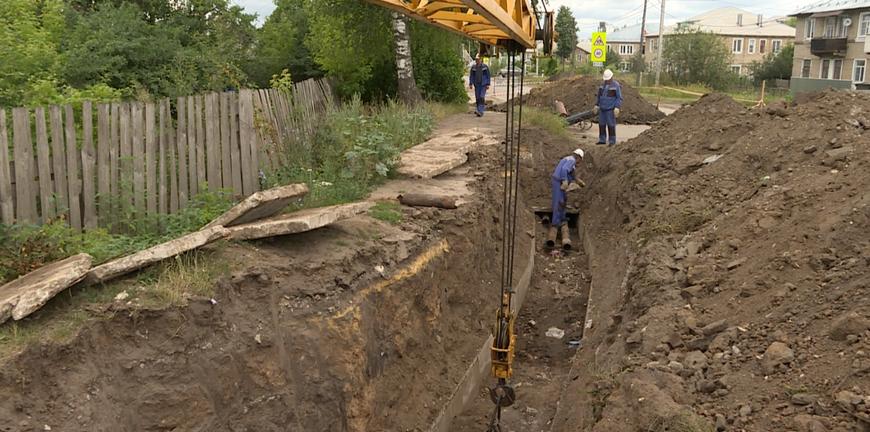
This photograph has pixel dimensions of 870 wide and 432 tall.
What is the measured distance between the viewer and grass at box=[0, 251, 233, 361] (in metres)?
4.49

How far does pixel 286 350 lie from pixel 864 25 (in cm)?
4311

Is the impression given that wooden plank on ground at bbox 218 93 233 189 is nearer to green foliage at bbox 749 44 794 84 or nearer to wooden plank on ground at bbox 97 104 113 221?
wooden plank on ground at bbox 97 104 113 221

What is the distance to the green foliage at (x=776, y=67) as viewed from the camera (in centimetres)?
4888

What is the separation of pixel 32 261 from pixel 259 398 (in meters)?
2.08

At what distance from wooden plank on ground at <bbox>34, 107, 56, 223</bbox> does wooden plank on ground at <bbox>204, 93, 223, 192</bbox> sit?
1.82 m

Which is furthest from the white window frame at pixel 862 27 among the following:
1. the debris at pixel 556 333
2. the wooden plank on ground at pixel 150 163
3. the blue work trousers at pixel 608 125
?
the wooden plank on ground at pixel 150 163

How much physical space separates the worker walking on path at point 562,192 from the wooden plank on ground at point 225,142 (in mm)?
6712

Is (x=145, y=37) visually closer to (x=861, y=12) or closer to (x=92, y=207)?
(x=92, y=207)

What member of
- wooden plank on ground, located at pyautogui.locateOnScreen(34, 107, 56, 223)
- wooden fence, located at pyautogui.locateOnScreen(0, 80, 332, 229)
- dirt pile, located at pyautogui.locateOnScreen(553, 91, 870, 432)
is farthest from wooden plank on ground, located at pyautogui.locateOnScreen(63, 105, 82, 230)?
dirt pile, located at pyautogui.locateOnScreen(553, 91, 870, 432)

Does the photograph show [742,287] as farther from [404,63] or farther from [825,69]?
[825,69]

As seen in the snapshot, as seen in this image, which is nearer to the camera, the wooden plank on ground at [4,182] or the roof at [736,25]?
the wooden plank on ground at [4,182]

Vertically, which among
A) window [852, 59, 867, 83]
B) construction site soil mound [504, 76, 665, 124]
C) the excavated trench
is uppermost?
window [852, 59, 867, 83]

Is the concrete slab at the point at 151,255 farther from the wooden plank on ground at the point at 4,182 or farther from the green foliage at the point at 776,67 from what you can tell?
the green foliage at the point at 776,67

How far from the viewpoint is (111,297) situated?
500 cm
